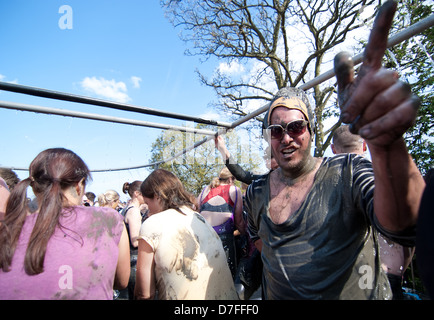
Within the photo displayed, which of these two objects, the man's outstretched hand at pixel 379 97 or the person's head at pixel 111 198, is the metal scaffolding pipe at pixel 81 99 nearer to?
the man's outstretched hand at pixel 379 97

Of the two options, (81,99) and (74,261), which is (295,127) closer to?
(74,261)

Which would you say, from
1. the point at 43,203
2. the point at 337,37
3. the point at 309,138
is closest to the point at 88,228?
the point at 43,203

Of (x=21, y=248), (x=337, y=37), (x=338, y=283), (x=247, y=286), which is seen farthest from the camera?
(x=337, y=37)

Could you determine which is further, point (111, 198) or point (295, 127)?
point (111, 198)

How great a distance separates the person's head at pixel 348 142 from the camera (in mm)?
2689

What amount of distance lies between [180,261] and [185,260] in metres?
0.04

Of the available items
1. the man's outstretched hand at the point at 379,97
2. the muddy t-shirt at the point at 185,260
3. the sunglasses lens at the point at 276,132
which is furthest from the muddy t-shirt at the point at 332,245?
the muddy t-shirt at the point at 185,260

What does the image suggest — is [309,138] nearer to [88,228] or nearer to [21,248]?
[88,228]

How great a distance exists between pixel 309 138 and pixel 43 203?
165 centimetres

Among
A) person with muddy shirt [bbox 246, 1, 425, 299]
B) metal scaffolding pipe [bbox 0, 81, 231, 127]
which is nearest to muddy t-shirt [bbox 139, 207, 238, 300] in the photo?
person with muddy shirt [bbox 246, 1, 425, 299]

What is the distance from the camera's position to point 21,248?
1.38 metres

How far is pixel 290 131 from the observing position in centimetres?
155

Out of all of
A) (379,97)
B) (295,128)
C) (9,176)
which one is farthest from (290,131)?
(9,176)

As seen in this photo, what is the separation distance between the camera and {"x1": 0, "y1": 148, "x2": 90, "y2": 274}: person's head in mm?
1363
